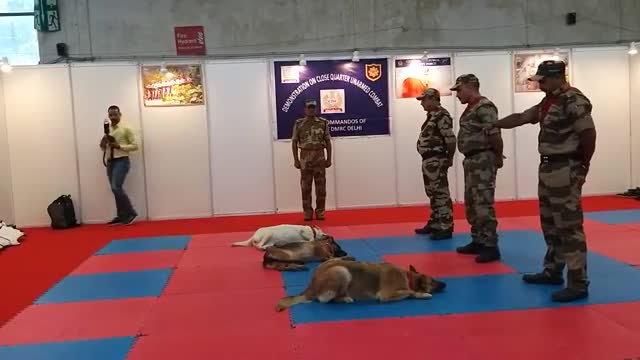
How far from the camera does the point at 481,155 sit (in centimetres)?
656

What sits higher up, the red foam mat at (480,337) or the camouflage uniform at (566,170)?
the camouflage uniform at (566,170)

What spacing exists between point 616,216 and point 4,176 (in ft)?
31.9

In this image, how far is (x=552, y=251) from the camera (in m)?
5.56

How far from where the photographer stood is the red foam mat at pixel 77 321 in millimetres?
4727

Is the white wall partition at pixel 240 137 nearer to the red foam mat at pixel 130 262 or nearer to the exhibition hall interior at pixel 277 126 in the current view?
the exhibition hall interior at pixel 277 126

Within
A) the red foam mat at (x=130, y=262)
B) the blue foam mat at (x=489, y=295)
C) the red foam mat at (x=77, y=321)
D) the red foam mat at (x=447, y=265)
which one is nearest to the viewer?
the red foam mat at (x=77, y=321)

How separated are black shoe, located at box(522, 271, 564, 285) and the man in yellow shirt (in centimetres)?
711

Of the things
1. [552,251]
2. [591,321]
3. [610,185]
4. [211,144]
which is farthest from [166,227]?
[610,185]

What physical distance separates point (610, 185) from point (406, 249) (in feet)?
21.5

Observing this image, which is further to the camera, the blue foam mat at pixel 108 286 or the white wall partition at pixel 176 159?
the white wall partition at pixel 176 159

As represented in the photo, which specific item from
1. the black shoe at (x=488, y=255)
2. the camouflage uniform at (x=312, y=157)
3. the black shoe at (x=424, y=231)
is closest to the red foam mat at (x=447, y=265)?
the black shoe at (x=488, y=255)

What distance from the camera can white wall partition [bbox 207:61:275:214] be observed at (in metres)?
11.2

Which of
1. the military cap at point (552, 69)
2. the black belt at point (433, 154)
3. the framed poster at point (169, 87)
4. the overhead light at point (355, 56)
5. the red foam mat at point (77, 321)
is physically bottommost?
the red foam mat at point (77, 321)

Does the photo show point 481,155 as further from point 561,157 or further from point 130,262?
point 130,262
